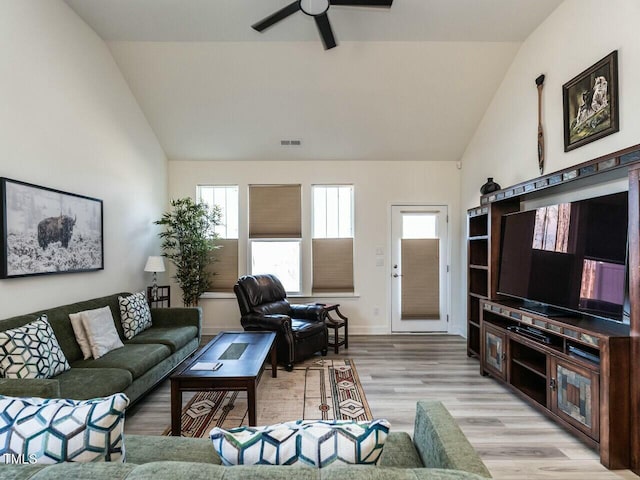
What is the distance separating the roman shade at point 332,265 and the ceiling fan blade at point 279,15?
3.11 m

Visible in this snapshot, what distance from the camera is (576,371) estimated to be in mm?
2340

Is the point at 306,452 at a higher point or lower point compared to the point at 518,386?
higher

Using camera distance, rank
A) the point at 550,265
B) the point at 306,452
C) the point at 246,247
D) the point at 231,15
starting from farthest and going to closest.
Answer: the point at 246,247 → the point at 231,15 → the point at 550,265 → the point at 306,452

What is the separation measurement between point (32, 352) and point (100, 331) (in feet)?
2.29

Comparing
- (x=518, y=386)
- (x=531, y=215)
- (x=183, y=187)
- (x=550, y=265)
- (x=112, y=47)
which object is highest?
(x=112, y=47)

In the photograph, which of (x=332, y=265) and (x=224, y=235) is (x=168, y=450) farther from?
(x=224, y=235)

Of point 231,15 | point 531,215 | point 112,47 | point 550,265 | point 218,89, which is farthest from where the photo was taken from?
point 218,89

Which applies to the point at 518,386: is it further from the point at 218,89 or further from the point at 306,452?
the point at 218,89

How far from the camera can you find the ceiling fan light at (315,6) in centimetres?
266

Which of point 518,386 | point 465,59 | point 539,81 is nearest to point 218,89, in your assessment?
point 465,59

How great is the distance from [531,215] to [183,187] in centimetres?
472

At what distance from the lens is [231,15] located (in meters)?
3.44

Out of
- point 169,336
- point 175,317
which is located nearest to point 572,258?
point 169,336

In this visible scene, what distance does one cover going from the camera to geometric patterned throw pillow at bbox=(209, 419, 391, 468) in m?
0.96
